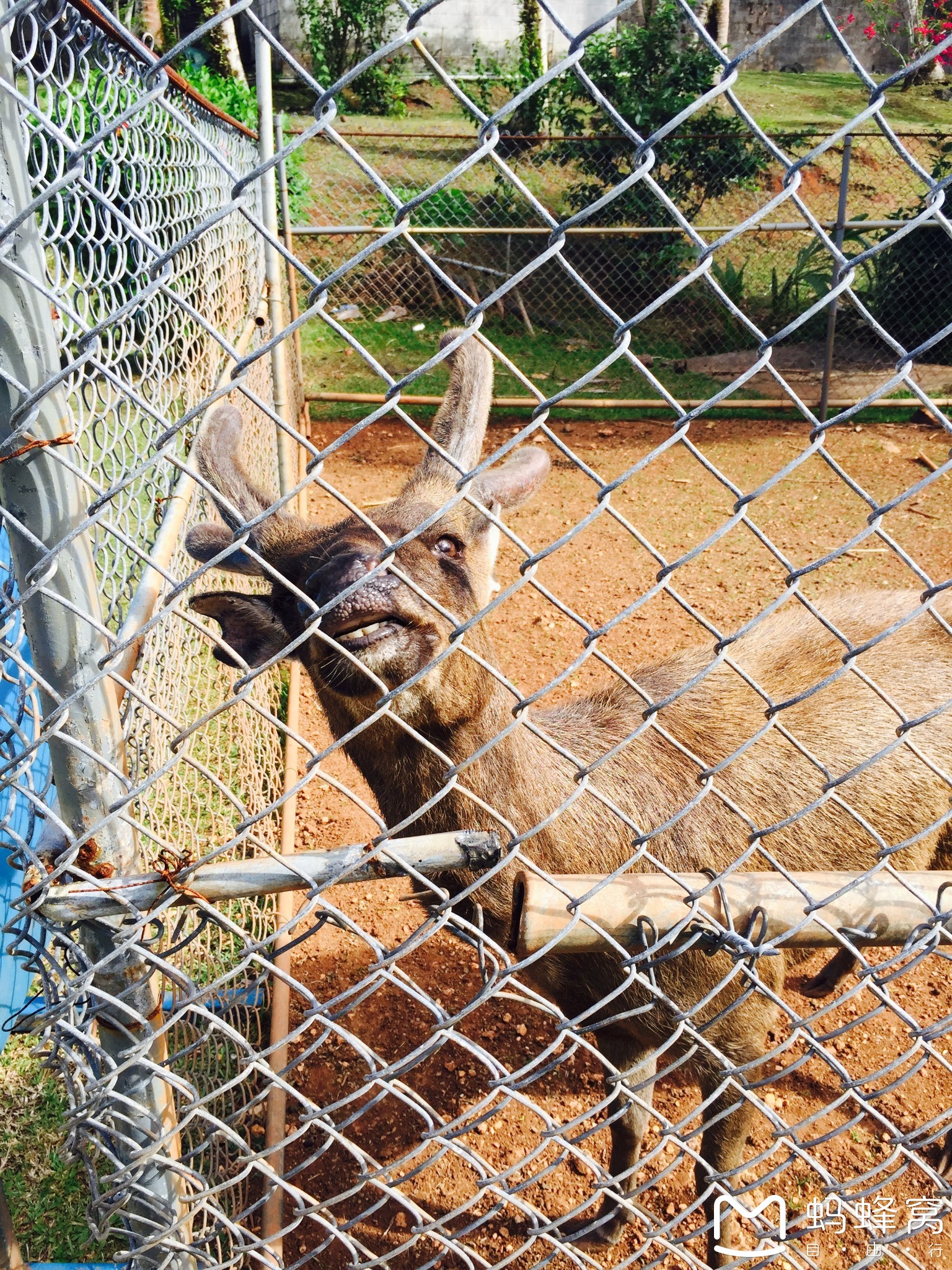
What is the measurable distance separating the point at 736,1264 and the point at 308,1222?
1500 millimetres

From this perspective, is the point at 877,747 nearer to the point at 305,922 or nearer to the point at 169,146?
the point at 305,922

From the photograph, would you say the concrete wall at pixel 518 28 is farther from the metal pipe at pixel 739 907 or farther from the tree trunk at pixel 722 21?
the metal pipe at pixel 739 907

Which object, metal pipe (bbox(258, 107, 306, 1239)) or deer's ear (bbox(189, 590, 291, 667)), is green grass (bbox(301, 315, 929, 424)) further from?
deer's ear (bbox(189, 590, 291, 667))

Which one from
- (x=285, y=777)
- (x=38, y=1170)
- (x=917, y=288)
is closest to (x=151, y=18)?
(x=917, y=288)

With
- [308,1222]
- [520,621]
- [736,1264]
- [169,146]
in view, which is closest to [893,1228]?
[736,1264]

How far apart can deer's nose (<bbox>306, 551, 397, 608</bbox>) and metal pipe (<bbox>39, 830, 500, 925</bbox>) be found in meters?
0.70

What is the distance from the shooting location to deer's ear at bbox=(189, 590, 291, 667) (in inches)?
103

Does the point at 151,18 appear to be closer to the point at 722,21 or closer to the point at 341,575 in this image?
the point at 722,21

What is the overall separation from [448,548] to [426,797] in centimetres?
72

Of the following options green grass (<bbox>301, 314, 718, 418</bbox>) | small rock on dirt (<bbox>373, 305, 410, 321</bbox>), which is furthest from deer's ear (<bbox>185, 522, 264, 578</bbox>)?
small rock on dirt (<bbox>373, 305, 410, 321</bbox>)

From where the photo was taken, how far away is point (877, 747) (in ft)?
10.5

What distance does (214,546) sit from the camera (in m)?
2.82

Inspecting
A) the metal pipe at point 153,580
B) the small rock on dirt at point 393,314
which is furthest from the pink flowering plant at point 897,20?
the metal pipe at point 153,580

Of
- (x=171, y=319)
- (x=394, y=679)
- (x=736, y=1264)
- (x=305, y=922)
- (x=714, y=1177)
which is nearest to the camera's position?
(x=714, y=1177)
